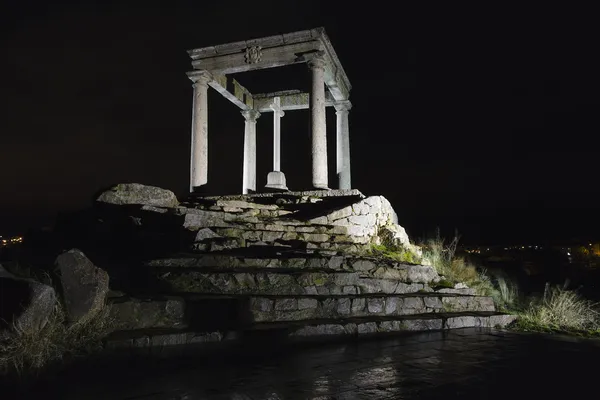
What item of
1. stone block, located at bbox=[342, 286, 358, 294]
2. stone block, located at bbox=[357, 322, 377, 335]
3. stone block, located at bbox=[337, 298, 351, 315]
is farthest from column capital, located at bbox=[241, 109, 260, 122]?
stone block, located at bbox=[357, 322, 377, 335]

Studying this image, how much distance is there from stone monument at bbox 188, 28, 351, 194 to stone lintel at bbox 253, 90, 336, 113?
0.35 ft

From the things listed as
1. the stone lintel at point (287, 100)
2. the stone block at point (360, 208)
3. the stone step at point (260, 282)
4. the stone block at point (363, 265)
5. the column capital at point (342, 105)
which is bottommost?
the stone step at point (260, 282)

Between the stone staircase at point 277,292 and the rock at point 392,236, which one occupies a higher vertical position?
the rock at point 392,236

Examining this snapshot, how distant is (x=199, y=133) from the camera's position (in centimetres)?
1577

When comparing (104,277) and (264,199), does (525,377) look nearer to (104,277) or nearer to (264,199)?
(104,277)

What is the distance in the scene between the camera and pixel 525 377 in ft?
12.6

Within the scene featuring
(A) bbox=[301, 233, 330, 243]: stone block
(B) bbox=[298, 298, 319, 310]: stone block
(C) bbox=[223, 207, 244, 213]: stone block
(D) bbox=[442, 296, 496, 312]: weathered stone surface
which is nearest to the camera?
(B) bbox=[298, 298, 319, 310]: stone block

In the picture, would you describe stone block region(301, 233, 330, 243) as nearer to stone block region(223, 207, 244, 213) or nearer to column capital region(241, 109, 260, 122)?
stone block region(223, 207, 244, 213)

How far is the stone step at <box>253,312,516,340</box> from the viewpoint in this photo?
5297 millimetres

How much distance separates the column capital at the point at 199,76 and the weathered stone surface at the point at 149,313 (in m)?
12.4

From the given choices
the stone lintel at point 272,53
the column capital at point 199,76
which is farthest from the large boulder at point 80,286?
the column capital at point 199,76

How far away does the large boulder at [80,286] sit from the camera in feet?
14.5

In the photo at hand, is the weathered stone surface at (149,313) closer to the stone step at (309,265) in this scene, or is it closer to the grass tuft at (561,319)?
the stone step at (309,265)

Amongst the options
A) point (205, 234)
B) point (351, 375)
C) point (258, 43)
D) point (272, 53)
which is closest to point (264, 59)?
point (272, 53)
